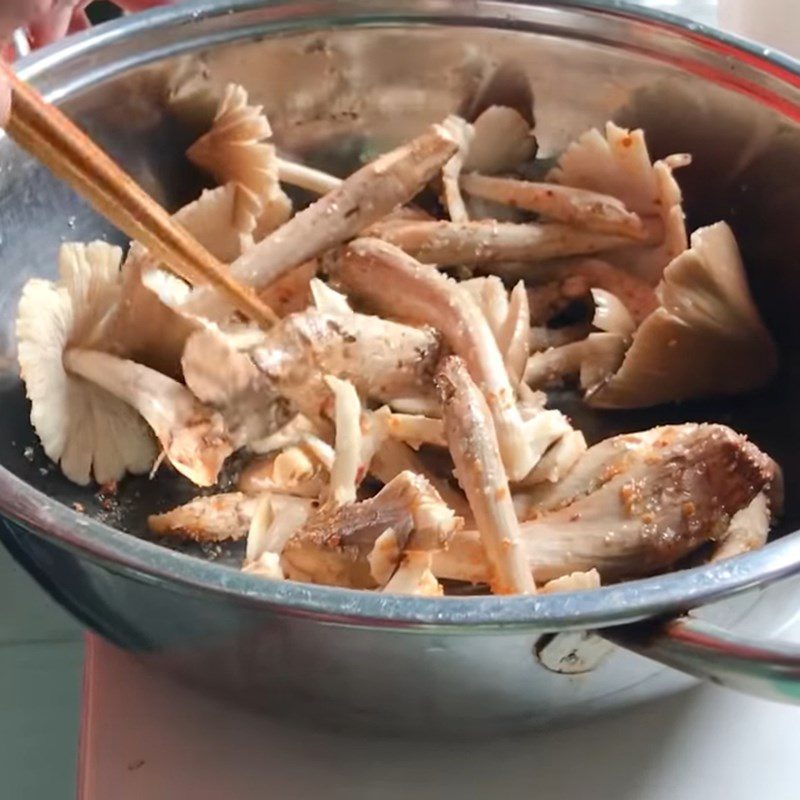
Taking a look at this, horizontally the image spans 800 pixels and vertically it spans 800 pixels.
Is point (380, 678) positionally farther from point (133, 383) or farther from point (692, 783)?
point (133, 383)

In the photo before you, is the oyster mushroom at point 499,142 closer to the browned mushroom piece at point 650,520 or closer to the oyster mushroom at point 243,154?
the oyster mushroom at point 243,154

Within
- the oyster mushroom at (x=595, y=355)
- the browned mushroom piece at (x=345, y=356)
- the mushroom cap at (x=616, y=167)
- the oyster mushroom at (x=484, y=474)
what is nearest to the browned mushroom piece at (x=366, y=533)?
the oyster mushroom at (x=484, y=474)

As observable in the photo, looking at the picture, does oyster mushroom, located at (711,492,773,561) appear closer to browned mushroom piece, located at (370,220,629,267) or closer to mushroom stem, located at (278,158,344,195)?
browned mushroom piece, located at (370,220,629,267)

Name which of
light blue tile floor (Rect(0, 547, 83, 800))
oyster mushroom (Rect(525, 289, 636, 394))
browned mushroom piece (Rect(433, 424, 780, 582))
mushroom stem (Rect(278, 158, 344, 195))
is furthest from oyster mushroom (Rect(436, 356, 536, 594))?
light blue tile floor (Rect(0, 547, 83, 800))

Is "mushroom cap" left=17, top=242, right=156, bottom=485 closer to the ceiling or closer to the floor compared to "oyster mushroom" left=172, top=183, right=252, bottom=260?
closer to the floor

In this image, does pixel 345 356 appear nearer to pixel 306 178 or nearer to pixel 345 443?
pixel 345 443

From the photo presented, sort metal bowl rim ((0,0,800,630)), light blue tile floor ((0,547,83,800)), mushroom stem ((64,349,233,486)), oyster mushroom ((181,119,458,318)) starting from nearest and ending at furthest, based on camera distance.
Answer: metal bowl rim ((0,0,800,630))
mushroom stem ((64,349,233,486))
oyster mushroom ((181,119,458,318))
light blue tile floor ((0,547,83,800))

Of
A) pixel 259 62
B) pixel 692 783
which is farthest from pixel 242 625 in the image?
pixel 259 62
